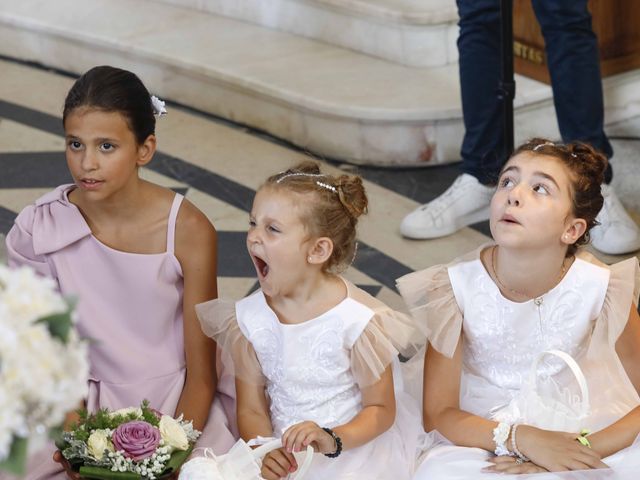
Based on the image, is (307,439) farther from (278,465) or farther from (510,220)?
(510,220)

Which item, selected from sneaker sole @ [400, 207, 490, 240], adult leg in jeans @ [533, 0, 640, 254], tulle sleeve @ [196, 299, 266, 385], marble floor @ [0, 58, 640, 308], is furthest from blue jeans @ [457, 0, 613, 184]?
tulle sleeve @ [196, 299, 266, 385]

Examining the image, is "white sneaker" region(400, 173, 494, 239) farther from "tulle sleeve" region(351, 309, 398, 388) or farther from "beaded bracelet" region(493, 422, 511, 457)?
"beaded bracelet" region(493, 422, 511, 457)

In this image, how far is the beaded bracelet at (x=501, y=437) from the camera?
2146 mm

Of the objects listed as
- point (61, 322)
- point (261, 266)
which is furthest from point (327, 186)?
point (61, 322)

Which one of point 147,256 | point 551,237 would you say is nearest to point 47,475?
point 147,256

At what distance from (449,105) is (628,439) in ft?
Answer: 6.24

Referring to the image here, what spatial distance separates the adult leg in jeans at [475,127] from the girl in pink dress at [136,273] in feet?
3.86

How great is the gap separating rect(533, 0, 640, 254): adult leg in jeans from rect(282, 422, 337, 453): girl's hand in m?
1.46

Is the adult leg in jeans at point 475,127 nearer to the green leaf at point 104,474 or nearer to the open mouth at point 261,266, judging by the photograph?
the open mouth at point 261,266

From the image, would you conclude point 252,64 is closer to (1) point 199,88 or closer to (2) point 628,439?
(1) point 199,88

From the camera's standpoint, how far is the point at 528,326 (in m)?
2.29

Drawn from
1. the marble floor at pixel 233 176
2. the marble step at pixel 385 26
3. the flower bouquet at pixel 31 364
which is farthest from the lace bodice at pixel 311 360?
the marble step at pixel 385 26

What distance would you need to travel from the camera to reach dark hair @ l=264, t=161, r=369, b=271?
2.25 m

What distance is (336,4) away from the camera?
14.4 ft
